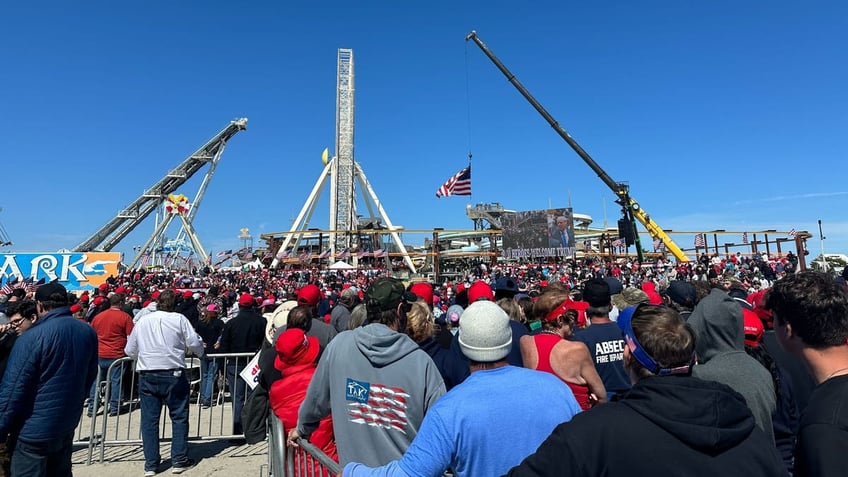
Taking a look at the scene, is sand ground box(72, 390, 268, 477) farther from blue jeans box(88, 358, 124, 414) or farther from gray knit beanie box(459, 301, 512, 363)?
gray knit beanie box(459, 301, 512, 363)

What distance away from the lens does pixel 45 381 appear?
3.46 m

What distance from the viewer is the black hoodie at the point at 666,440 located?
1.20 metres

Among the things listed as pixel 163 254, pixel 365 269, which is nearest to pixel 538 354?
pixel 365 269

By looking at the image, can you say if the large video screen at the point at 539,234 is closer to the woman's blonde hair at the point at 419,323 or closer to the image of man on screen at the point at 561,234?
the image of man on screen at the point at 561,234

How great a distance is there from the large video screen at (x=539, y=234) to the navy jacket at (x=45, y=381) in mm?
36685

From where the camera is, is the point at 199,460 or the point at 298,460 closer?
the point at 298,460

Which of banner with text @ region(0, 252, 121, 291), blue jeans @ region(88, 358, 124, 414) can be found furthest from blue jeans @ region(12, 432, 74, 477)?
banner with text @ region(0, 252, 121, 291)

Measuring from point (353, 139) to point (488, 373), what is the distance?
166 ft

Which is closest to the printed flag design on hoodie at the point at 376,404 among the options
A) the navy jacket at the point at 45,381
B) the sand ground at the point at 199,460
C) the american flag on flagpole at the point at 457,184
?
the navy jacket at the point at 45,381

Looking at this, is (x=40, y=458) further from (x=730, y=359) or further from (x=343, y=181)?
(x=343, y=181)

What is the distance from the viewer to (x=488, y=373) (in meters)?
1.82

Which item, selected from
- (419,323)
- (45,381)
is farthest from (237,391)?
(419,323)

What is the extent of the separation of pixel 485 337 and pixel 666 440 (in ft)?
2.54

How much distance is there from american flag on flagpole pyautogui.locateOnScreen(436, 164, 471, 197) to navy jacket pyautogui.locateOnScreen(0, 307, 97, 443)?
31776 millimetres
